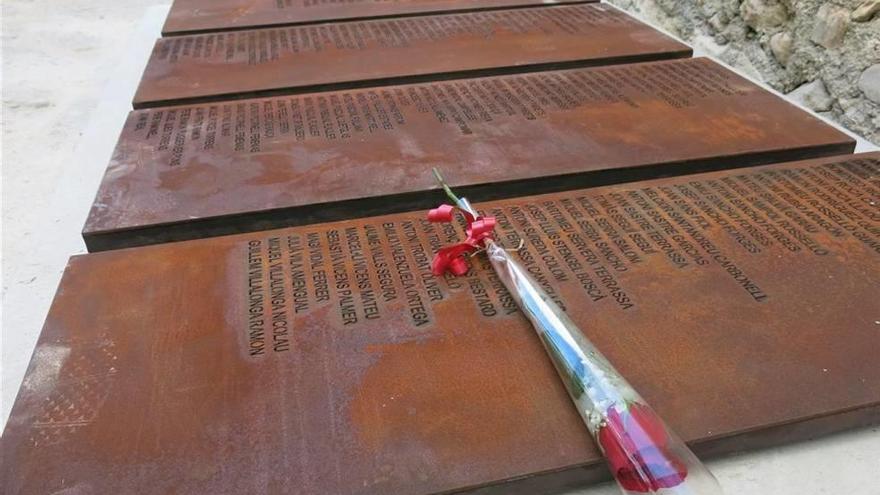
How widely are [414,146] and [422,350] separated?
3.39 ft

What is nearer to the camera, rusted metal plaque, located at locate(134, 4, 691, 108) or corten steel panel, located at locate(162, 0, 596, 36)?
rusted metal plaque, located at locate(134, 4, 691, 108)

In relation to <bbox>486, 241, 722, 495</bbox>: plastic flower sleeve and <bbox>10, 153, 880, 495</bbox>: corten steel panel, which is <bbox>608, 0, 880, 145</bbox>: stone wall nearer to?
<bbox>10, 153, 880, 495</bbox>: corten steel panel

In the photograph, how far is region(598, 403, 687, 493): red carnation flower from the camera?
1.18m

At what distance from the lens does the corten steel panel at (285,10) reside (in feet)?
12.7

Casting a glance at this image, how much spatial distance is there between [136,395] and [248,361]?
0.72 ft

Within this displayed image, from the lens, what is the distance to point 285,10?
4.16 meters

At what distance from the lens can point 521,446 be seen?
1271 millimetres

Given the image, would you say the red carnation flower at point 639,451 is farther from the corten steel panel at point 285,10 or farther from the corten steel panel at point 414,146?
the corten steel panel at point 285,10

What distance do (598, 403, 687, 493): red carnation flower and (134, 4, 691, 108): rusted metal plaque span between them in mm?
2074

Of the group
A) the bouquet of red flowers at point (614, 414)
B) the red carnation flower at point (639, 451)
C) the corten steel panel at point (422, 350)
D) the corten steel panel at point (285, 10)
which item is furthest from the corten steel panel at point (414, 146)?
the corten steel panel at point (285, 10)

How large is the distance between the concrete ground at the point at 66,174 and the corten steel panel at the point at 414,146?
0.80ft

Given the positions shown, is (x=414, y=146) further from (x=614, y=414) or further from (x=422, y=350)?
(x=614, y=414)

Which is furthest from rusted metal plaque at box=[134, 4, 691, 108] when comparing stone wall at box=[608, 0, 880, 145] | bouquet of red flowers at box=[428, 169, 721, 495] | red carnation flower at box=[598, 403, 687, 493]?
red carnation flower at box=[598, 403, 687, 493]

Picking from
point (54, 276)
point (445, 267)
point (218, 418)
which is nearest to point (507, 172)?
point (445, 267)
